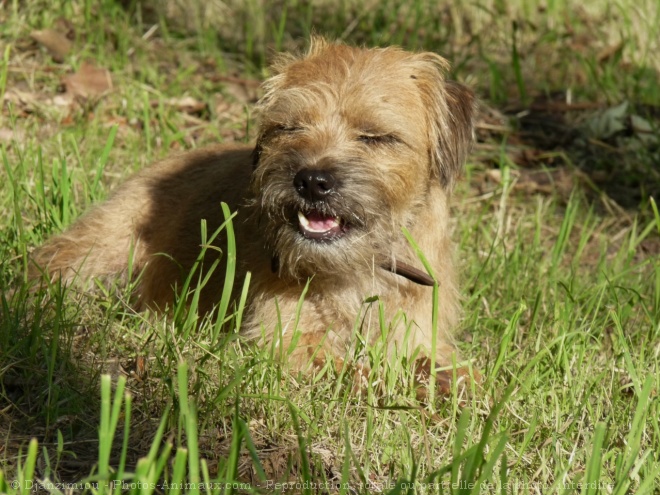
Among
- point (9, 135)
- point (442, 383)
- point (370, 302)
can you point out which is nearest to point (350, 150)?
point (370, 302)

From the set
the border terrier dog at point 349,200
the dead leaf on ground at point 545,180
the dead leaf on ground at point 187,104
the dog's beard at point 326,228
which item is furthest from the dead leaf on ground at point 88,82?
the dog's beard at point 326,228

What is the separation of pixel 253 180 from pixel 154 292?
1005mm

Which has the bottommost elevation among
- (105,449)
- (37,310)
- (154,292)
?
(154,292)

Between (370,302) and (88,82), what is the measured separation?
339 centimetres

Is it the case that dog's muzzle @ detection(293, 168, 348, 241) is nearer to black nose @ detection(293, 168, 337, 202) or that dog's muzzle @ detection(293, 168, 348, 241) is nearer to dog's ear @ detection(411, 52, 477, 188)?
black nose @ detection(293, 168, 337, 202)

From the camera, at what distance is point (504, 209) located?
5.63 meters

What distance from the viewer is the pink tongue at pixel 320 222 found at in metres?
3.80

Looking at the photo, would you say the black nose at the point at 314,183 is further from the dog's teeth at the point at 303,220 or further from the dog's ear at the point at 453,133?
the dog's ear at the point at 453,133

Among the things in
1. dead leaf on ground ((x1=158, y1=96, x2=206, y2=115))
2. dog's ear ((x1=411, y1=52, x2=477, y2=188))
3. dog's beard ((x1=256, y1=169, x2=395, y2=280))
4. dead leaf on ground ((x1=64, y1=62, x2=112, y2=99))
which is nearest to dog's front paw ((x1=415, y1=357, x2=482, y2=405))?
dog's beard ((x1=256, y1=169, x2=395, y2=280))

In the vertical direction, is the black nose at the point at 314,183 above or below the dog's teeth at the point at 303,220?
above

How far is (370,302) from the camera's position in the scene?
386cm

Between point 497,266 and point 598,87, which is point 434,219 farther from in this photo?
point 598,87

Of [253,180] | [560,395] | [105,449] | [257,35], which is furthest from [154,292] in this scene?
[257,35]

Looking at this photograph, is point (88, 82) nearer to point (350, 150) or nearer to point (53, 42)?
point (53, 42)
